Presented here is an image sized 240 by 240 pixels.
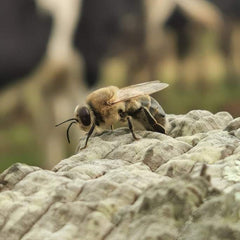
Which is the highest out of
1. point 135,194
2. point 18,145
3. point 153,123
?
point 135,194

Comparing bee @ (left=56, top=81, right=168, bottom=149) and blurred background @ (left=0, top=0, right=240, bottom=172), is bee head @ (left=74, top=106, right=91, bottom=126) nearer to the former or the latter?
bee @ (left=56, top=81, right=168, bottom=149)

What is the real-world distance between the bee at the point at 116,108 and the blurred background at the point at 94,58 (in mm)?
7388

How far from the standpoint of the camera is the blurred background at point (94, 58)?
12.4 m

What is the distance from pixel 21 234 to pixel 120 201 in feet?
0.94

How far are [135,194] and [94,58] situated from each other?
1082 cm

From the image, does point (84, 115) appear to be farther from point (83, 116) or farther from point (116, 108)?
point (116, 108)

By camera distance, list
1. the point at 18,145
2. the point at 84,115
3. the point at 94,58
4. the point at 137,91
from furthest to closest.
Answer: the point at 18,145, the point at 94,58, the point at 137,91, the point at 84,115

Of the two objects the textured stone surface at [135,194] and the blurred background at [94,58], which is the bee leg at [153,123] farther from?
the blurred background at [94,58]

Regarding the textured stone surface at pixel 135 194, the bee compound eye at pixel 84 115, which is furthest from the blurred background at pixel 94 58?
the textured stone surface at pixel 135 194

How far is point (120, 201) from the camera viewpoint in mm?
2430

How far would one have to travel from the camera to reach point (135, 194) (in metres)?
2.45

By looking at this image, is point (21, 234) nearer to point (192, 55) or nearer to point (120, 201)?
point (120, 201)

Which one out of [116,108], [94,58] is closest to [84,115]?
[116,108]

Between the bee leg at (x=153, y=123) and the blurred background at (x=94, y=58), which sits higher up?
the bee leg at (x=153, y=123)
